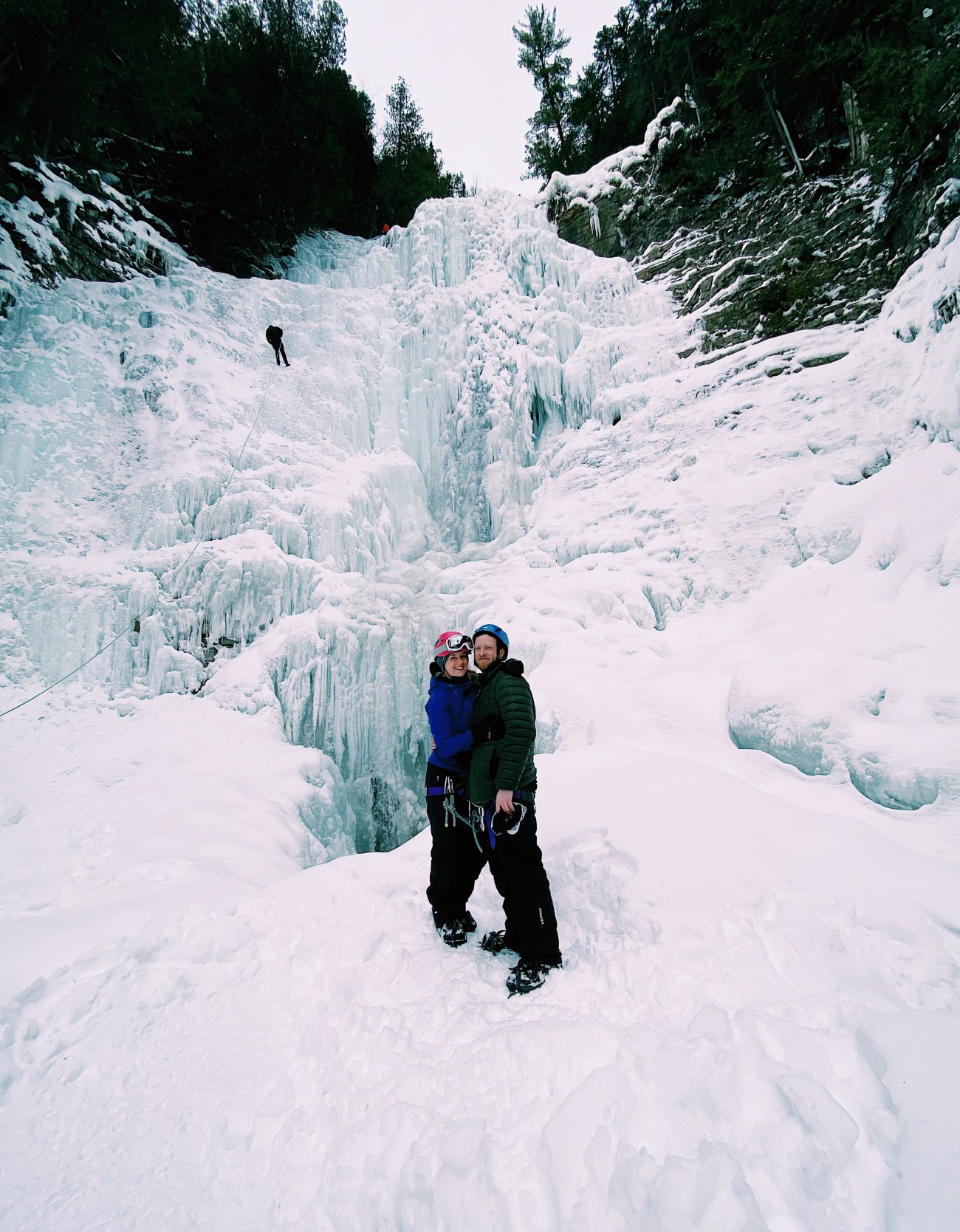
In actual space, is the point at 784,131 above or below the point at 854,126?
above

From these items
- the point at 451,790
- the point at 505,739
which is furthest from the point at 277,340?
the point at 505,739

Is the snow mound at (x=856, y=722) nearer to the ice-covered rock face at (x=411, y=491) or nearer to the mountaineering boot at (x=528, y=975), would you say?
the ice-covered rock face at (x=411, y=491)

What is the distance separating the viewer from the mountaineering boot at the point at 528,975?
207cm

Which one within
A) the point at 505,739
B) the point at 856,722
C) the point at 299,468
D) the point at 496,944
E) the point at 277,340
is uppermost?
the point at 277,340

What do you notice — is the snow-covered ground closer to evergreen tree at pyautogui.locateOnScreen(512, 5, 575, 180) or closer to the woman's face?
the woman's face

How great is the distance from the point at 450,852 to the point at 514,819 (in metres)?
0.54

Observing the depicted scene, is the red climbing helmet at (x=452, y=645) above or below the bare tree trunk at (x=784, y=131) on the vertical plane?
below

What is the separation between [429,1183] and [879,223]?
36.5 feet

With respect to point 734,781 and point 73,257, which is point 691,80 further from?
point 734,781

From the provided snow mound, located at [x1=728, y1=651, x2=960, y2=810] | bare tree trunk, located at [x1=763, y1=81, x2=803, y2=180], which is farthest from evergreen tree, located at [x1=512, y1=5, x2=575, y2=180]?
snow mound, located at [x1=728, y1=651, x2=960, y2=810]

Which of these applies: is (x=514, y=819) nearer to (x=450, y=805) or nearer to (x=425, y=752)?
(x=450, y=805)

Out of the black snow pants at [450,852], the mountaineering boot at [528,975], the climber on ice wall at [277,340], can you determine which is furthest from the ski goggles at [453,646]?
the climber on ice wall at [277,340]

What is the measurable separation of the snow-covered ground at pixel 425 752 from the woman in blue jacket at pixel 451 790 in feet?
0.65

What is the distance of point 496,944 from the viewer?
237cm
